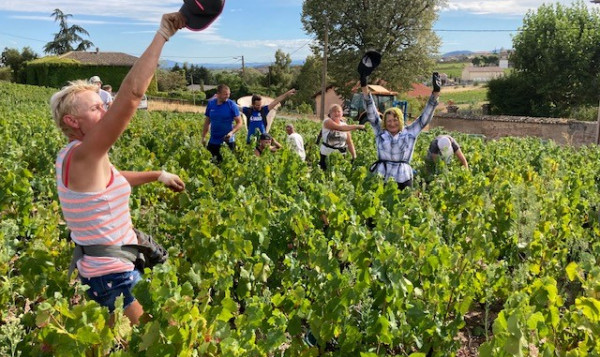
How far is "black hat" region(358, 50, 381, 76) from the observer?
534 cm

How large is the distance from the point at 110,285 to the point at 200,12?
1252mm

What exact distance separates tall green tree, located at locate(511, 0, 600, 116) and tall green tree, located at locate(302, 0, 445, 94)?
6309mm

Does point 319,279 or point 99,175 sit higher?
point 99,175

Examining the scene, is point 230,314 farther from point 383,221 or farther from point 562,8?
point 562,8

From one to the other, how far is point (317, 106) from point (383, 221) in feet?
146

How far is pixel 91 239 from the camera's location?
2.38 m

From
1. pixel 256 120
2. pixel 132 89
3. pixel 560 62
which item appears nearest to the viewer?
pixel 132 89

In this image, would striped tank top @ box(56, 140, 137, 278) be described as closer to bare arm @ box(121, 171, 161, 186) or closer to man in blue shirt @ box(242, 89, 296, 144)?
bare arm @ box(121, 171, 161, 186)

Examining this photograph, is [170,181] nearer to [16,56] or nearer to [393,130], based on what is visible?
[393,130]

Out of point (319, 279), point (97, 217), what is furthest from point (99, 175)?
point (319, 279)

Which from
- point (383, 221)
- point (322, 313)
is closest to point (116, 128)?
point (322, 313)

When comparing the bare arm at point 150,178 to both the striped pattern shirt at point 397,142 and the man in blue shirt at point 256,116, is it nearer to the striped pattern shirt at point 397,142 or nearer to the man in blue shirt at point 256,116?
the striped pattern shirt at point 397,142

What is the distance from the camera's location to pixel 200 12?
2.02 meters

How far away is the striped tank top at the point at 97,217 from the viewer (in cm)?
229
